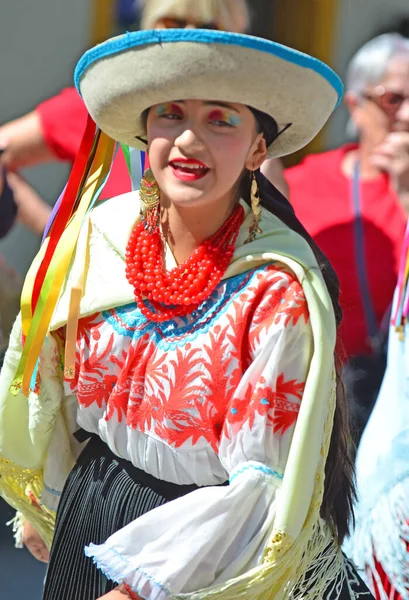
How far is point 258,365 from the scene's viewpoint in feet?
7.34

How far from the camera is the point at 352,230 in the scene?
4211 millimetres

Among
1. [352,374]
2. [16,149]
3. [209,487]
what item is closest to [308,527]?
[209,487]

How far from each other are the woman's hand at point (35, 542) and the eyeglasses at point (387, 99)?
88.0 inches

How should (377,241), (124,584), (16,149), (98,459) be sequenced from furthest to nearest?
(16,149), (377,241), (98,459), (124,584)

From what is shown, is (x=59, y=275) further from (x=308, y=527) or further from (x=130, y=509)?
(x=308, y=527)

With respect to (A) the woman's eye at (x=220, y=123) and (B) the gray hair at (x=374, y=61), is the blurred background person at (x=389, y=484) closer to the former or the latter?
(A) the woman's eye at (x=220, y=123)

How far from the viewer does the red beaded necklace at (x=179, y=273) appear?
7.70 ft

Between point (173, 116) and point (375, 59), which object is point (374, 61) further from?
point (173, 116)

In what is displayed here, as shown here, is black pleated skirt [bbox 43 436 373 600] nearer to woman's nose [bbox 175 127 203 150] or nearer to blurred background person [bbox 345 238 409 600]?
blurred background person [bbox 345 238 409 600]

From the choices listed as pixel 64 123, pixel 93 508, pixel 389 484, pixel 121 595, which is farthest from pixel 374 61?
pixel 121 595

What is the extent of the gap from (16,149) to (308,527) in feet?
9.46

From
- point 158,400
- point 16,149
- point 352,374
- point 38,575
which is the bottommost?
point 38,575

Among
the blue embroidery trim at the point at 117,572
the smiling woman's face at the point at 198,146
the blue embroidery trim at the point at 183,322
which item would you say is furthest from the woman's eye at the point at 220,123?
the blue embroidery trim at the point at 117,572

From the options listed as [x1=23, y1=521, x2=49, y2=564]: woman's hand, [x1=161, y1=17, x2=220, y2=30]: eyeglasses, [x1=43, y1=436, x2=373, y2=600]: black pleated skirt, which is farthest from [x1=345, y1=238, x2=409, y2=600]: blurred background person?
[x1=161, y1=17, x2=220, y2=30]: eyeglasses
